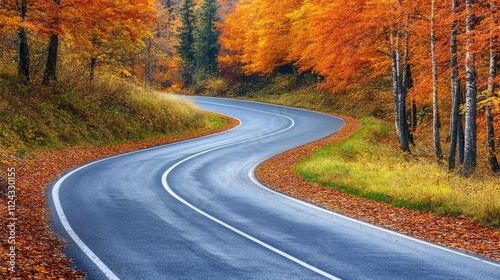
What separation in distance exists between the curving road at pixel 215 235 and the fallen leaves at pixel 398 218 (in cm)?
52

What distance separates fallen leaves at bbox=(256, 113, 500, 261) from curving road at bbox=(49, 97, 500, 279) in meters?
0.52

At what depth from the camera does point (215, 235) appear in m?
9.61

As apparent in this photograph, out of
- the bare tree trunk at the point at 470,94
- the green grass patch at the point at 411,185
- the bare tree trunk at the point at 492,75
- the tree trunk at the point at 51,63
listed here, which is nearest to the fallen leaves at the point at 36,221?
the tree trunk at the point at 51,63

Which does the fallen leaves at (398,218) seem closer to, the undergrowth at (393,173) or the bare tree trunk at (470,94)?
the undergrowth at (393,173)

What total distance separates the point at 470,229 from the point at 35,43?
24.8 m

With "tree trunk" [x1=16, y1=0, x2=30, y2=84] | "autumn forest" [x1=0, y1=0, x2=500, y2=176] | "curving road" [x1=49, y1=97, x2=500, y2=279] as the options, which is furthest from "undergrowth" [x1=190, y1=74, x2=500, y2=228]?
"tree trunk" [x1=16, y1=0, x2=30, y2=84]

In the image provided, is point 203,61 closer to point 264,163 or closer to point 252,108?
point 252,108

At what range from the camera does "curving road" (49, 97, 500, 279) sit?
7672mm

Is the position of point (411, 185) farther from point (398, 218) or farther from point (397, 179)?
point (398, 218)

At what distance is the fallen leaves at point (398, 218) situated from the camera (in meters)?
9.50

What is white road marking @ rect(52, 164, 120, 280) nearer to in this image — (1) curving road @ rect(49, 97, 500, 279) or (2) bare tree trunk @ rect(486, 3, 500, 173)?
(1) curving road @ rect(49, 97, 500, 279)

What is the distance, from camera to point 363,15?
74.7 feet

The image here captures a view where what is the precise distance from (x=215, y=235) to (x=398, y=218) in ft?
16.4

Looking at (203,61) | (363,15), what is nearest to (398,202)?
(363,15)
